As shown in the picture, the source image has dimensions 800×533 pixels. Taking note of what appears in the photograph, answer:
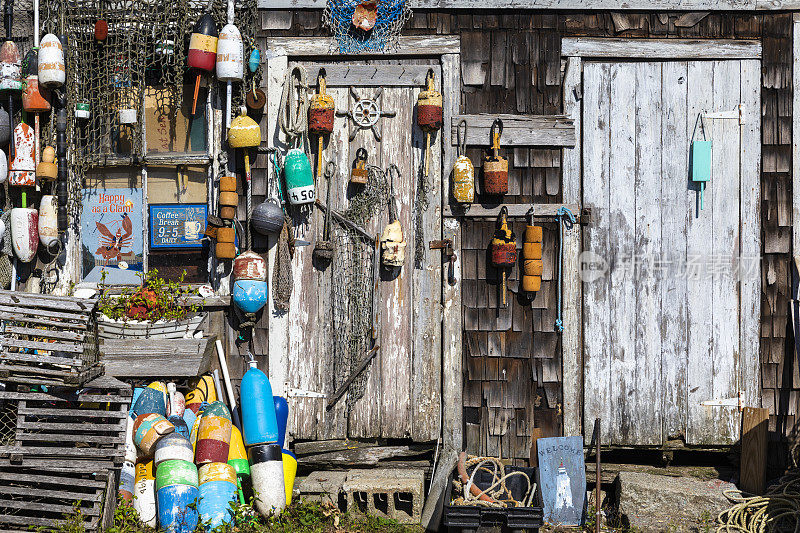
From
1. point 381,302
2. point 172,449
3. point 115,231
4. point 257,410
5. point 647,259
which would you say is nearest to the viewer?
point 172,449

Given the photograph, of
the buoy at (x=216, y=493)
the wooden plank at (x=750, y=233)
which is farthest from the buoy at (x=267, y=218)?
the wooden plank at (x=750, y=233)

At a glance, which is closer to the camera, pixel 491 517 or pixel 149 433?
pixel 491 517

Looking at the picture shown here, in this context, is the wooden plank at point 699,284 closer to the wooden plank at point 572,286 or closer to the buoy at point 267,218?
the wooden plank at point 572,286

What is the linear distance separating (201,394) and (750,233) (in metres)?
4.44

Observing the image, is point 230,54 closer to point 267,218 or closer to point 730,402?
point 267,218

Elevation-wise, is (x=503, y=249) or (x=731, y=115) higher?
(x=731, y=115)

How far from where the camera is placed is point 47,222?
583 cm

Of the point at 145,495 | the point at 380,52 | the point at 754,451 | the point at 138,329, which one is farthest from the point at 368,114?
the point at 754,451

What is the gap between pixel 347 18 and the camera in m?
5.81

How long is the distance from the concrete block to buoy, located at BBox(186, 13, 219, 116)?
3369 mm

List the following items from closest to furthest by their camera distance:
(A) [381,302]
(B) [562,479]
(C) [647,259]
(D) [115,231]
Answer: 1. (B) [562,479]
2. (C) [647,259]
3. (A) [381,302]
4. (D) [115,231]

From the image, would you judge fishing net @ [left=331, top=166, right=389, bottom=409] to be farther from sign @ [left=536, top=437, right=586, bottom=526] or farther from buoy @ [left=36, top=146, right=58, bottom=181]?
buoy @ [left=36, top=146, right=58, bottom=181]

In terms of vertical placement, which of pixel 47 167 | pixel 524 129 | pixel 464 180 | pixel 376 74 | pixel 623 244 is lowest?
pixel 623 244

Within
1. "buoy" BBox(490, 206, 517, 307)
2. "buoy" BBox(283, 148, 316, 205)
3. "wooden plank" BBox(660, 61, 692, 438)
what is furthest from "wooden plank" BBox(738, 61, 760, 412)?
"buoy" BBox(283, 148, 316, 205)
